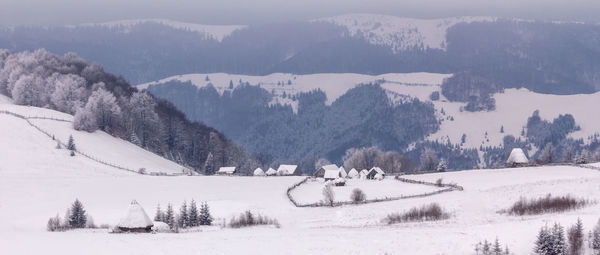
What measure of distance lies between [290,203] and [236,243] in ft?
112

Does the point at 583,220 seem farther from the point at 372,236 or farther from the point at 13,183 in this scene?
the point at 13,183

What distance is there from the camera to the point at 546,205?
220 feet

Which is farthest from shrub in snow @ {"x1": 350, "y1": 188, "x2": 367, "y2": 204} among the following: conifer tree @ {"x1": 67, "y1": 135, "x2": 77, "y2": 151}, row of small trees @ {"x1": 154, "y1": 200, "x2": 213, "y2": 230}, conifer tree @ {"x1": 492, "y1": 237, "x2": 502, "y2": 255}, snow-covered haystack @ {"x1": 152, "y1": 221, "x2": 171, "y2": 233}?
conifer tree @ {"x1": 67, "y1": 135, "x2": 77, "y2": 151}

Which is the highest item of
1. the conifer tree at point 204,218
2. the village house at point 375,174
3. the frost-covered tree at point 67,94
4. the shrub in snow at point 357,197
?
the frost-covered tree at point 67,94

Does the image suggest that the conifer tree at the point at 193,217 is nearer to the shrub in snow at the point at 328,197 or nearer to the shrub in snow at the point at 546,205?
the shrub in snow at the point at 328,197

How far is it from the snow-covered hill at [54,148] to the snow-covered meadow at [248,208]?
0.31 meters

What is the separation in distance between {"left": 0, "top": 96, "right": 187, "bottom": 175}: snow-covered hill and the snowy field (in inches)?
1172

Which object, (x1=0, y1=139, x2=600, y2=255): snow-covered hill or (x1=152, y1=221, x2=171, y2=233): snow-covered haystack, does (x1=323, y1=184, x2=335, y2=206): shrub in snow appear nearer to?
(x1=0, y1=139, x2=600, y2=255): snow-covered hill

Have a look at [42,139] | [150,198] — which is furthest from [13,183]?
[42,139]

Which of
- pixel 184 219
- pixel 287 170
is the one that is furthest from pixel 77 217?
pixel 287 170

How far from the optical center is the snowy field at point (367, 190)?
3624 inches

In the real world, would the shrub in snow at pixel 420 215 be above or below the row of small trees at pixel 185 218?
below

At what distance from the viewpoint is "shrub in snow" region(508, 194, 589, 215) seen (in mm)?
65125

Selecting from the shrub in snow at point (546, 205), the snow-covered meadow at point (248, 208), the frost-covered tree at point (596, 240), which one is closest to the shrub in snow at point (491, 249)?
the snow-covered meadow at point (248, 208)
